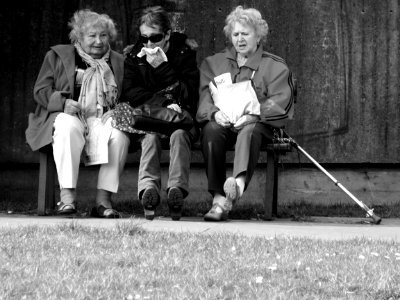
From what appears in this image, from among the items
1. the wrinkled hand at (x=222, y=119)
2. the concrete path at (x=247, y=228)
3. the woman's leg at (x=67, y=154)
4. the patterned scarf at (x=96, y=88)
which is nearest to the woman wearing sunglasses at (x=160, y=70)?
the patterned scarf at (x=96, y=88)

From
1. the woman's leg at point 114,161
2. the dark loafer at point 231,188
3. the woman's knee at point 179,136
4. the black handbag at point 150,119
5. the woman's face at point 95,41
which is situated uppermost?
the woman's face at point 95,41

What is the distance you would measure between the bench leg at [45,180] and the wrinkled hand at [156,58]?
0.95 meters

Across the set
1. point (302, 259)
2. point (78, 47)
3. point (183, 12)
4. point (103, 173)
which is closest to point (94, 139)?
point (103, 173)

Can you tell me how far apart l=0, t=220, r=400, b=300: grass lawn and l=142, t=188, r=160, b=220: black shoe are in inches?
39.1

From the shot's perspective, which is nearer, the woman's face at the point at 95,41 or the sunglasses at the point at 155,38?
the sunglasses at the point at 155,38

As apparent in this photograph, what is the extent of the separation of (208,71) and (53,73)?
3.58 feet

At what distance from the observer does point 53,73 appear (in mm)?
7344

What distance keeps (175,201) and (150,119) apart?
644 millimetres

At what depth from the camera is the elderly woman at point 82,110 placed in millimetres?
6965

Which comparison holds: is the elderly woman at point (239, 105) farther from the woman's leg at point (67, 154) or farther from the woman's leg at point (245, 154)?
the woman's leg at point (67, 154)

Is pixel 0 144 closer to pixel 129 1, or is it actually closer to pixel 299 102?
pixel 129 1

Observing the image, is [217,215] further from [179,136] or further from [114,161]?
[114,161]

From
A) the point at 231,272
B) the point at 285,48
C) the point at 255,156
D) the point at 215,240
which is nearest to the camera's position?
the point at 231,272

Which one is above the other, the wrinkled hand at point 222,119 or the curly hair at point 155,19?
the curly hair at point 155,19
